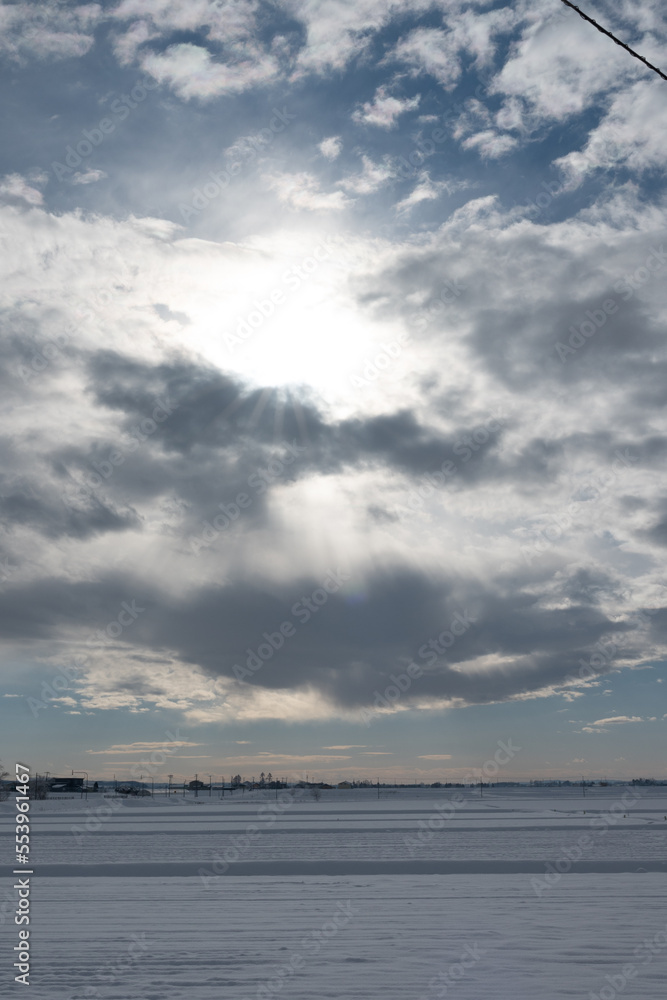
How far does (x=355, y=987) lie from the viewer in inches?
501

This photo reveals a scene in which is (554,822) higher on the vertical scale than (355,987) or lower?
lower

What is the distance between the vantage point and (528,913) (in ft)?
62.3

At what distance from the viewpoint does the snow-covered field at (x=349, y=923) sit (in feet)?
42.5

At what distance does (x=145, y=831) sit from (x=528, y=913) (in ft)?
137

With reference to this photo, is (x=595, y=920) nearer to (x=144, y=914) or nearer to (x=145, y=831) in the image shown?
(x=144, y=914)

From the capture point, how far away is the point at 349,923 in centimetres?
1811

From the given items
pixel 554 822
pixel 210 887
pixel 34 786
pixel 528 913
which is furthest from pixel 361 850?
pixel 34 786

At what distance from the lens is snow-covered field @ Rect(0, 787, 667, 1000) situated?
1296cm

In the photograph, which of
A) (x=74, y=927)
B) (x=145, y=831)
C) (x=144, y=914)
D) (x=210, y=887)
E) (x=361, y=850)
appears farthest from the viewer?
(x=145, y=831)

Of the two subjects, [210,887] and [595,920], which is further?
[210,887]

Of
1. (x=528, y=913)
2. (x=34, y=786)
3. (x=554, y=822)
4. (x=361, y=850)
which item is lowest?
(x=34, y=786)

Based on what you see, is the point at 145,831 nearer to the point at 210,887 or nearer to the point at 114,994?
the point at 210,887

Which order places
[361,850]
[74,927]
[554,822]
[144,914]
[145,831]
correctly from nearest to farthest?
1. [74,927]
2. [144,914]
3. [361,850]
4. [145,831]
5. [554,822]

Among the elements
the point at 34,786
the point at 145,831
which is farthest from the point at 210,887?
the point at 34,786
